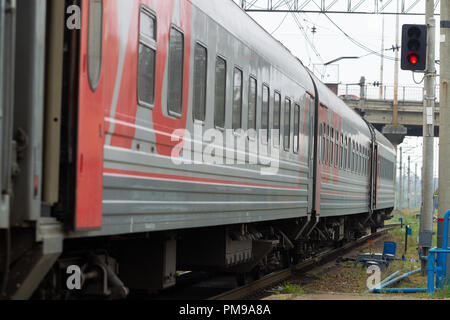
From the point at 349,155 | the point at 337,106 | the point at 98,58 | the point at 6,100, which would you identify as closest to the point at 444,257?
the point at 337,106

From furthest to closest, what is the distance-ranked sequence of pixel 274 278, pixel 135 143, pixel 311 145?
pixel 311 145 < pixel 274 278 < pixel 135 143

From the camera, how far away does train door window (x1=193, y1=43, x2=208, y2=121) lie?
8109 mm

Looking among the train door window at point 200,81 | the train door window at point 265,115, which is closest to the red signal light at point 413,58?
the train door window at point 265,115

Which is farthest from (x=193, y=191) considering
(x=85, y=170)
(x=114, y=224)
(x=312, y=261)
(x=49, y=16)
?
(x=312, y=261)

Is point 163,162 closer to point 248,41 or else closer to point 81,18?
point 81,18

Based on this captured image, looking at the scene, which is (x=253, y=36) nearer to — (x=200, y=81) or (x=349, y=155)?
(x=200, y=81)

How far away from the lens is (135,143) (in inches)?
257

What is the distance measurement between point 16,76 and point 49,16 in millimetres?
577

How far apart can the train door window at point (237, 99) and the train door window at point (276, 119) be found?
1790 mm

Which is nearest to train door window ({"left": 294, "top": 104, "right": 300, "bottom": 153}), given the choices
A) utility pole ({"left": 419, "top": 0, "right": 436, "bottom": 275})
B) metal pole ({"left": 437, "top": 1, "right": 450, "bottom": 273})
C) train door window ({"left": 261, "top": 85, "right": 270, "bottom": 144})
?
train door window ({"left": 261, "top": 85, "right": 270, "bottom": 144})

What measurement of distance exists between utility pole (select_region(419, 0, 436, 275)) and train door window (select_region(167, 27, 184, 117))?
7181 mm

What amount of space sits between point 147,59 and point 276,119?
497cm

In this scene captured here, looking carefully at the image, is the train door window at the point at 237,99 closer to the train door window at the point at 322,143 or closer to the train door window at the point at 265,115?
the train door window at the point at 265,115
